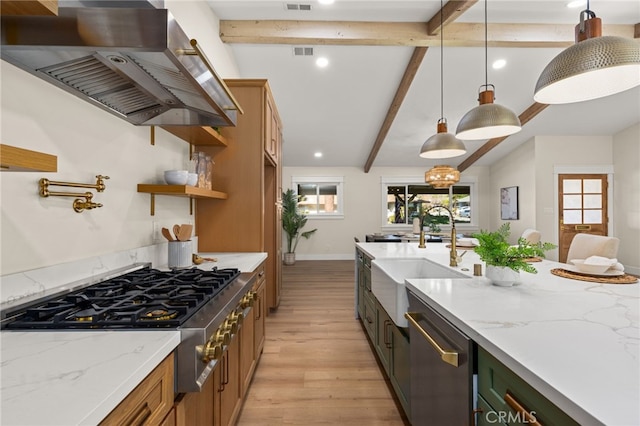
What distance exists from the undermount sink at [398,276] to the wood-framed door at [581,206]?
5.68 metres

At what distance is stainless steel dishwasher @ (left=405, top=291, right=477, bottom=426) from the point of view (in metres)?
0.94

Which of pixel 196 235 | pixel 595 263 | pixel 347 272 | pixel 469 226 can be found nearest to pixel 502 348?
pixel 595 263

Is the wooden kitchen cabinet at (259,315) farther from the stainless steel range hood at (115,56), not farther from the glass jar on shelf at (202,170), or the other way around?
the stainless steel range hood at (115,56)

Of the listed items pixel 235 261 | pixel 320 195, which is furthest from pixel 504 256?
pixel 320 195

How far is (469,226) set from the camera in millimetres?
7926

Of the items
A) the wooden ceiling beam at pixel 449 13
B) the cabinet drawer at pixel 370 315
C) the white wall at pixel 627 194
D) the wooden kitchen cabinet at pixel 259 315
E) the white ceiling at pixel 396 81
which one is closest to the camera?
the wooden kitchen cabinet at pixel 259 315

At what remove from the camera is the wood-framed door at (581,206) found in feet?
19.9

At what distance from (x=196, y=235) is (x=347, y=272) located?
3.98m

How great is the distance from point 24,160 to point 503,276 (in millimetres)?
1765

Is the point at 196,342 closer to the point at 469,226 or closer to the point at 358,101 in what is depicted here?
the point at 358,101

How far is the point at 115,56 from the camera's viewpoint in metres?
1.00

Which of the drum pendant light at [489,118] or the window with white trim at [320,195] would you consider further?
the window with white trim at [320,195]

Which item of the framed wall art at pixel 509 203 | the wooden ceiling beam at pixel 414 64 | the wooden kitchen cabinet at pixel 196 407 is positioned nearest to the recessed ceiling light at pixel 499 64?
the wooden ceiling beam at pixel 414 64

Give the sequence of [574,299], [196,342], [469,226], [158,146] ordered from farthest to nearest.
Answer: [469,226], [158,146], [574,299], [196,342]
